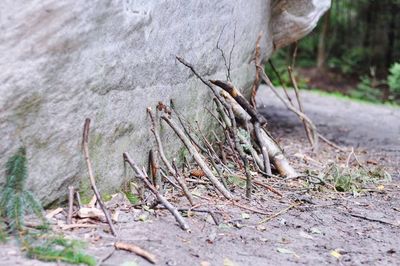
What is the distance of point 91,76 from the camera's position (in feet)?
10.9

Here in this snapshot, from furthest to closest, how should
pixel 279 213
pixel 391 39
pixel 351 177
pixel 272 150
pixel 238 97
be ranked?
pixel 391 39 < pixel 272 150 < pixel 238 97 < pixel 351 177 < pixel 279 213

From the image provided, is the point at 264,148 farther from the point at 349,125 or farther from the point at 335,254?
the point at 349,125

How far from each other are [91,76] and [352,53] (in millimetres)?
19223

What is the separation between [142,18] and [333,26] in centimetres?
2028

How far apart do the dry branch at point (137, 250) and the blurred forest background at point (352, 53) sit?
15.0 metres

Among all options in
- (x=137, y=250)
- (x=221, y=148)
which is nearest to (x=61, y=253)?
(x=137, y=250)

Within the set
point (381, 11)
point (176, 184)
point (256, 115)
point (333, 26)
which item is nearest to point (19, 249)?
point (176, 184)

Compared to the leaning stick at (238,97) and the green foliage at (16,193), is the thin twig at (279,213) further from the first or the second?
the green foliage at (16,193)

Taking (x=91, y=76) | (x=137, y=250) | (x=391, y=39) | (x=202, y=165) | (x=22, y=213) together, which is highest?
(x=91, y=76)

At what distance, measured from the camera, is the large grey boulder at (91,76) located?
291cm

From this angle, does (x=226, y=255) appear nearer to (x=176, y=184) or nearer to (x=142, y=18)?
(x=176, y=184)

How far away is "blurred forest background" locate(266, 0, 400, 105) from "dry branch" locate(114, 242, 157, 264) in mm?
15030

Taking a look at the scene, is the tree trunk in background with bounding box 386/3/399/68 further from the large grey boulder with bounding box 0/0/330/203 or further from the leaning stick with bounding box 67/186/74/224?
the leaning stick with bounding box 67/186/74/224

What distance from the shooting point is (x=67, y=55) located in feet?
10.2
